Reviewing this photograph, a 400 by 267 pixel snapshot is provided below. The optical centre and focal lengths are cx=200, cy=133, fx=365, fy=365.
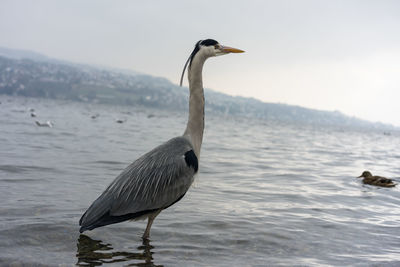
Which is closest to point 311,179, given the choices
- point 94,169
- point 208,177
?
point 208,177

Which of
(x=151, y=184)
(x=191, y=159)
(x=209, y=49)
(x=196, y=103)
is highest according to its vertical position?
(x=209, y=49)

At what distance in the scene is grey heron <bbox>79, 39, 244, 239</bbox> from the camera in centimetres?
563

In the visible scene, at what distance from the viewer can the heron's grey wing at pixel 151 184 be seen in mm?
5648

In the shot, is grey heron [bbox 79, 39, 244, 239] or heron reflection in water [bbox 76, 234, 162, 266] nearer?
heron reflection in water [bbox 76, 234, 162, 266]

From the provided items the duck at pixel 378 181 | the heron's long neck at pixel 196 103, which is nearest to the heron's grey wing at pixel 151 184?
the heron's long neck at pixel 196 103

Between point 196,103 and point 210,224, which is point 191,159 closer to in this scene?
point 196,103

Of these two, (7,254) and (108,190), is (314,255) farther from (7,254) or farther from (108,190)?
(7,254)

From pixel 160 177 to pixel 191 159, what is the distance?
2.14 feet

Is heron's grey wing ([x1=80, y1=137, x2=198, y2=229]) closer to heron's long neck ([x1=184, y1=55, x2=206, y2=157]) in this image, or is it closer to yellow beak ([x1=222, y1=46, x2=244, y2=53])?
heron's long neck ([x1=184, y1=55, x2=206, y2=157])

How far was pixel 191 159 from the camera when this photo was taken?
20.6 feet

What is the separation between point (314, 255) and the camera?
613 cm

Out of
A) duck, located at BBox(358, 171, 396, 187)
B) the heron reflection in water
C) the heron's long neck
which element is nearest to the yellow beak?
the heron's long neck

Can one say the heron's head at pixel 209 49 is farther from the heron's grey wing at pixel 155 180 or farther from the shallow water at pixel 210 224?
the shallow water at pixel 210 224

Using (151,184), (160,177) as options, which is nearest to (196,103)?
(160,177)
